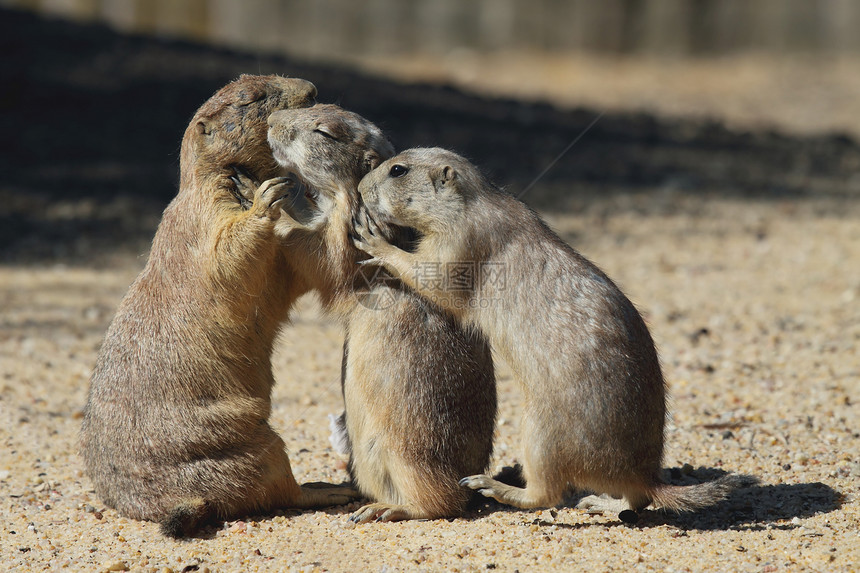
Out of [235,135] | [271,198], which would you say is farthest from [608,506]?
[235,135]

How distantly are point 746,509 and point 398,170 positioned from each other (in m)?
2.61

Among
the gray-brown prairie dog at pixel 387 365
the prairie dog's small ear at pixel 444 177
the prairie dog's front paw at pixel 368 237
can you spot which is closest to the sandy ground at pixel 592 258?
the gray-brown prairie dog at pixel 387 365

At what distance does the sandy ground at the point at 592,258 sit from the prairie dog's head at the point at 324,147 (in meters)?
0.86

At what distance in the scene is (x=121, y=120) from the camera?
13.4m

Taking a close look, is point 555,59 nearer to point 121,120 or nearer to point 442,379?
point 121,120

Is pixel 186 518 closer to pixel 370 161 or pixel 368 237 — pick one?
pixel 368 237

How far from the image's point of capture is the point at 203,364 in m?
5.07

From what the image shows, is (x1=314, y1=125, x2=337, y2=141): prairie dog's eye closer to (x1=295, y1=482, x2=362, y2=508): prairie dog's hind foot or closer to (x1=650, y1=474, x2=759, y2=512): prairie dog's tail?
(x1=295, y1=482, x2=362, y2=508): prairie dog's hind foot

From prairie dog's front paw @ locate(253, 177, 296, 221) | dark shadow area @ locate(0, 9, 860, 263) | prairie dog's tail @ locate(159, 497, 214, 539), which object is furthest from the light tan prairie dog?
dark shadow area @ locate(0, 9, 860, 263)

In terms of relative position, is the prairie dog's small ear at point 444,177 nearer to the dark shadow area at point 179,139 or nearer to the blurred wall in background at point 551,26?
the dark shadow area at point 179,139

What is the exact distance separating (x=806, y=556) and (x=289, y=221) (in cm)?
304

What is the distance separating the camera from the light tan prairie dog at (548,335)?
468 centimetres

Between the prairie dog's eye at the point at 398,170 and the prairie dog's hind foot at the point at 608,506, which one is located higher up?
the prairie dog's eye at the point at 398,170

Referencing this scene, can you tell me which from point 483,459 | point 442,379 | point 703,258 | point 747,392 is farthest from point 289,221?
point 703,258
